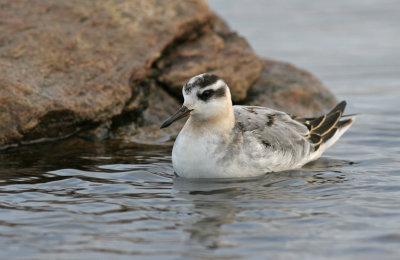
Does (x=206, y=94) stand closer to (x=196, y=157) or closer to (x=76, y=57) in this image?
(x=196, y=157)

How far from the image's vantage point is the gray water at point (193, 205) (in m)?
7.30

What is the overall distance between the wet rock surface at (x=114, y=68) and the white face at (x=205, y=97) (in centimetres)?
251

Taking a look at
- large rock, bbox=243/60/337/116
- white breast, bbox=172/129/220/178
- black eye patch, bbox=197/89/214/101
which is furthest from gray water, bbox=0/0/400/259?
black eye patch, bbox=197/89/214/101

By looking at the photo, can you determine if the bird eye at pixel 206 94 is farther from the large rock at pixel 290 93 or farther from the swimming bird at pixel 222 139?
the large rock at pixel 290 93

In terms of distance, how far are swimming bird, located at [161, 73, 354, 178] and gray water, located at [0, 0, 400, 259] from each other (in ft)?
0.64

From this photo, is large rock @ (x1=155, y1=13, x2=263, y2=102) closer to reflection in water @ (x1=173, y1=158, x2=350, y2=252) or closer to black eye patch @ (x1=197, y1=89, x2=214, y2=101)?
reflection in water @ (x1=173, y1=158, x2=350, y2=252)

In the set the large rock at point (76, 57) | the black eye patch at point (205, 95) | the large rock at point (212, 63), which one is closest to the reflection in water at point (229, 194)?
the black eye patch at point (205, 95)

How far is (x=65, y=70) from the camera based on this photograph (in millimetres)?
11914

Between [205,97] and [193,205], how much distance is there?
173cm

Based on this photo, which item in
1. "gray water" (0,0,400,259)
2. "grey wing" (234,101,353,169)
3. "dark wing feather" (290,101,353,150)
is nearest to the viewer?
"gray water" (0,0,400,259)

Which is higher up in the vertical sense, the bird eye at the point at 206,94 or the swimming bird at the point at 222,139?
the bird eye at the point at 206,94

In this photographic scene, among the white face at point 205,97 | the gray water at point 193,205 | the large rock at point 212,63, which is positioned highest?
the large rock at point 212,63

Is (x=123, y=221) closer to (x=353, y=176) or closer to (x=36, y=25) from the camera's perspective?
(x=353, y=176)

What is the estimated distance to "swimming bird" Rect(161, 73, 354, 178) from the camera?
970cm
